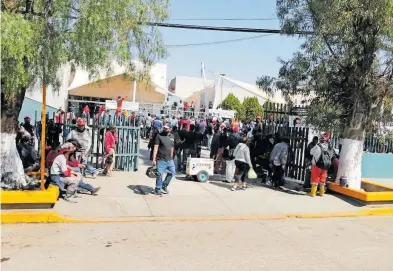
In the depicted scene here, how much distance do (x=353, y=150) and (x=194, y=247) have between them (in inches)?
242

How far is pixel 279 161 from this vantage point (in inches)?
447

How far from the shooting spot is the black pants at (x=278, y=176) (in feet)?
37.6

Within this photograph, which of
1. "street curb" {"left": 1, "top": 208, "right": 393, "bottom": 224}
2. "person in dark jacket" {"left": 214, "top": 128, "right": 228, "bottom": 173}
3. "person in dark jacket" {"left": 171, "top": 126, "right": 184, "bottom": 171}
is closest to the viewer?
"street curb" {"left": 1, "top": 208, "right": 393, "bottom": 224}

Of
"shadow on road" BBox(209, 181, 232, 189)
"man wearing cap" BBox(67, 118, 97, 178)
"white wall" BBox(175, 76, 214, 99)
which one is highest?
"white wall" BBox(175, 76, 214, 99)

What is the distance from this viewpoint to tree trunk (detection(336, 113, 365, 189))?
1086cm

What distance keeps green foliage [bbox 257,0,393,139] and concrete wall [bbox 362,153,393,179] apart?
4315mm

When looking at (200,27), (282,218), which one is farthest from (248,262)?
(200,27)

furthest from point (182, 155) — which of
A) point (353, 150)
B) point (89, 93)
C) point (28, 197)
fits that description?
point (89, 93)

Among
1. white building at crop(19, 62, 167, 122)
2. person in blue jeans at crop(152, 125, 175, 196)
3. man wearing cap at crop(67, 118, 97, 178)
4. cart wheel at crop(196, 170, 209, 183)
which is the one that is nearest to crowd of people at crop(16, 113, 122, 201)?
man wearing cap at crop(67, 118, 97, 178)

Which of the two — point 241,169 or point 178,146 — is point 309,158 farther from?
point 178,146

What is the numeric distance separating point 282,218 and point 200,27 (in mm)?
6872

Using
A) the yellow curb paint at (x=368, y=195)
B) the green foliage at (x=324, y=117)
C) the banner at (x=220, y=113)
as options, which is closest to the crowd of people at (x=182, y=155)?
the green foliage at (x=324, y=117)

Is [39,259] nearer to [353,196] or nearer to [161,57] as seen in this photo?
[161,57]

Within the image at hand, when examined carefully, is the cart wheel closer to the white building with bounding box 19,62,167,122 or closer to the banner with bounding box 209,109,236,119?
the white building with bounding box 19,62,167,122
